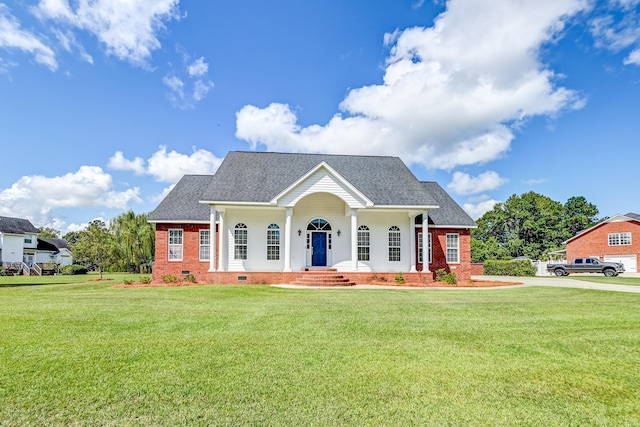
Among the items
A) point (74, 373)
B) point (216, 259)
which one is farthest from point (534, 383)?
point (216, 259)

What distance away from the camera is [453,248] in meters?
23.1

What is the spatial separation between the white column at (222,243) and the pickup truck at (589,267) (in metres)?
29.1

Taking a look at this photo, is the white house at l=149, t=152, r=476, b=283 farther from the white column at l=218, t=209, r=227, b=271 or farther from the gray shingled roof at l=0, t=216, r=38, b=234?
the gray shingled roof at l=0, t=216, r=38, b=234

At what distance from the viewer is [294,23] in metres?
16.0

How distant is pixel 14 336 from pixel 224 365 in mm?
4135

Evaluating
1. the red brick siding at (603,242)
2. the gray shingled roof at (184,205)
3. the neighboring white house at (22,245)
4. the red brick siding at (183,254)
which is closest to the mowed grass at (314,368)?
the red brick siding at (183,254)

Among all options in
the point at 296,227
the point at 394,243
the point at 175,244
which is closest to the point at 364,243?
the point at 394,243

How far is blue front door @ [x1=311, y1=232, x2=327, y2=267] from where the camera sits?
2089 centimetres

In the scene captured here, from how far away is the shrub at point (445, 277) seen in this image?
19766mm

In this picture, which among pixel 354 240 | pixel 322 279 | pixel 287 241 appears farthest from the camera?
pixel 354 240

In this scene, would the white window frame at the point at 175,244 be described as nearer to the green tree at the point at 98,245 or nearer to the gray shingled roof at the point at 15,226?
the green tree at the point at 98,245

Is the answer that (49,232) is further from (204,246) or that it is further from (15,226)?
(204,246)

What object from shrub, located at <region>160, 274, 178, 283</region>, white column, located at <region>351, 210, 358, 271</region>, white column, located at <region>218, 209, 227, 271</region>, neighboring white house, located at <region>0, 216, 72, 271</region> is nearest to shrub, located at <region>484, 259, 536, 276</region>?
white column, located at <region>351, 210, 358, 271</region>

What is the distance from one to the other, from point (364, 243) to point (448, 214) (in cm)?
634
